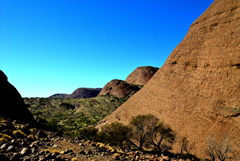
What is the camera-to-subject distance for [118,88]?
65938 millimetres

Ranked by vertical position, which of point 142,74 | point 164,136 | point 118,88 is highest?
point 142,74

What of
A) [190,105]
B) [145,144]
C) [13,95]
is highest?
[13,95]

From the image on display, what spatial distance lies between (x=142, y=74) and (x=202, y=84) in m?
55.7

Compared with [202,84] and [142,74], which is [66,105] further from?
[202,84]

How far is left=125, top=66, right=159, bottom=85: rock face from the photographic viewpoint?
7349cm

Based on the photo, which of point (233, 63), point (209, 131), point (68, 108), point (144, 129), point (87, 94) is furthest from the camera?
point (87, 94)

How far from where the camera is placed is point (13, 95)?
1897cm

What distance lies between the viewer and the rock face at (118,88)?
209 feet

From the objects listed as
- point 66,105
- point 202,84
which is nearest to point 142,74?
point 66,105

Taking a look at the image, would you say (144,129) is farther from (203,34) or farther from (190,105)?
(203,34)

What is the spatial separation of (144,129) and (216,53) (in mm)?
15713

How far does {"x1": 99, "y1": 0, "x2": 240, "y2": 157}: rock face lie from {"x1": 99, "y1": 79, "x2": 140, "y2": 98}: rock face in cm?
3521

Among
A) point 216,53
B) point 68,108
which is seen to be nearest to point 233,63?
point 216,53

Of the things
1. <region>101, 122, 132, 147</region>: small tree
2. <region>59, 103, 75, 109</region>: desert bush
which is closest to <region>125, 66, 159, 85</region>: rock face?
<region>59, 103, 75, 109</region>: desert bush
